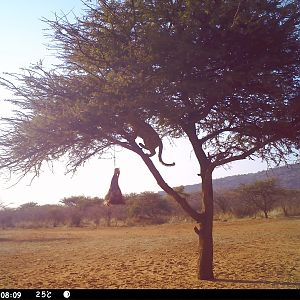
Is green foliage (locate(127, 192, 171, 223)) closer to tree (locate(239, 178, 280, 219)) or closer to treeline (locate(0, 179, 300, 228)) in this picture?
treeline (locate(0, 179, 300, 228))

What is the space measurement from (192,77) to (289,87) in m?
2.30

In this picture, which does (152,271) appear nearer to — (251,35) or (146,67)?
(146,67)

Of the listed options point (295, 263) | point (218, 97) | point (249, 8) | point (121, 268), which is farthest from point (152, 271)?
point (249, 8)

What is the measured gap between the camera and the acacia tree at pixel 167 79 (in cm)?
903

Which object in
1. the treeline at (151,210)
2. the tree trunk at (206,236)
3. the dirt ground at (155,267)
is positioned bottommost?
the dirt ground at (155,267)

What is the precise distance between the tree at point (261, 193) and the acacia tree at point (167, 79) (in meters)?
35.7

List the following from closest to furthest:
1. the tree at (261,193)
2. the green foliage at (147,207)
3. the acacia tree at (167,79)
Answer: the acacia tree at (167,79) < the tree at (261,193) < the green foliage at (147,207)

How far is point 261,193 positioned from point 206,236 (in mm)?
36500

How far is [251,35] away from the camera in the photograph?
362 inches

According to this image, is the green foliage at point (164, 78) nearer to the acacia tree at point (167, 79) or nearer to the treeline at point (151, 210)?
the acacia tree at point (167, 79)

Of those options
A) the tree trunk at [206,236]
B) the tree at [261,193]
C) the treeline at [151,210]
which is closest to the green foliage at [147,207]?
the treeline at [151,210]

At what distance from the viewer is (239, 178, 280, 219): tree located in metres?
44.9

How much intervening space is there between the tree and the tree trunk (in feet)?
116

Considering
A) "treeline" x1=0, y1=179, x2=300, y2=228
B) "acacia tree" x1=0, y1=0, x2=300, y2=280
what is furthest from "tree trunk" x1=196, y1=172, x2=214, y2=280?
"treeline" x1=0, y1=179, x2=300, y2=228
